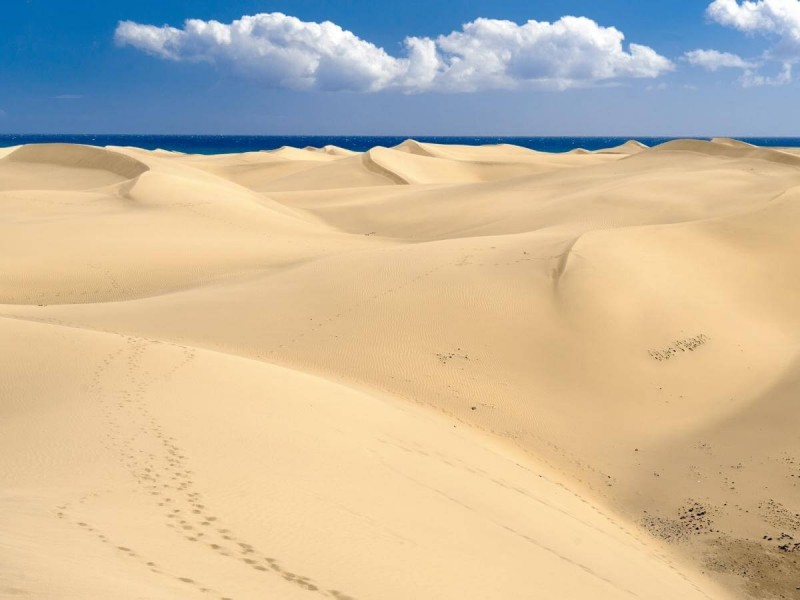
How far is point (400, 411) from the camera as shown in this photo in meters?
9.49

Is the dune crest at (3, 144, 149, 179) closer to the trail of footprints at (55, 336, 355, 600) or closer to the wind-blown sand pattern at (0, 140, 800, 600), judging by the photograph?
the wind-blown sand pattern at (0, 140, 800, 600)

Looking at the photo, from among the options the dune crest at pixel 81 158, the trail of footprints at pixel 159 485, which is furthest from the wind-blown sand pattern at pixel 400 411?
the dune crest at pixel 81 158

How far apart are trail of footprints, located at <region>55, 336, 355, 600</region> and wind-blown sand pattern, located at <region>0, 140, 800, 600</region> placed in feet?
0.09

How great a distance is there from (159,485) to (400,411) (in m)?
4.19

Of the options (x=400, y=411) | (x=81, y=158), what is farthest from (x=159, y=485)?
(x=81, y=158)

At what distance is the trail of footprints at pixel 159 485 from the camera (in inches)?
182

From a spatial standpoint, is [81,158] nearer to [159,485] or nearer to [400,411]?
[400,411]

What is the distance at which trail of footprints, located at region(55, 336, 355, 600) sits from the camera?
4.62 metres

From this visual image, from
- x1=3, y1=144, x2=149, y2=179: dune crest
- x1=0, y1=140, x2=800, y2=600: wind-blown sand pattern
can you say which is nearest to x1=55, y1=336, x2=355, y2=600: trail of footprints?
x1=0, y1=140, x2=800, y2=600: wind-blown sand pattern

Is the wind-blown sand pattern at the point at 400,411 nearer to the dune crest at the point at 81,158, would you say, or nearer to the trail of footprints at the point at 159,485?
the trail of footprints at the point at 159,485

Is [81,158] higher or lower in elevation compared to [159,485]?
higher

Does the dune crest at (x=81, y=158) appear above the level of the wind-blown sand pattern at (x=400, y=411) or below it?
above

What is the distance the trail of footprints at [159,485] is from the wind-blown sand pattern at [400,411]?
29 millimetres

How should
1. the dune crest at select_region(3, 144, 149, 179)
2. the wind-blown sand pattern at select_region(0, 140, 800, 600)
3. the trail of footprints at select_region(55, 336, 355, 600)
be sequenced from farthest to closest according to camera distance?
the dune crest at select_region(3, 144, 149, 179)
the wind-blown sand pattern at select_region(0, 140, 800, 600)
the trail of footprints at select_region(55, 336, 355, 600)
